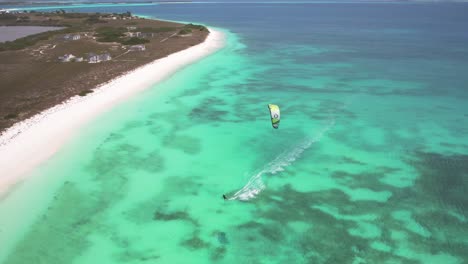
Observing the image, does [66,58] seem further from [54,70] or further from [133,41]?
[133,41]

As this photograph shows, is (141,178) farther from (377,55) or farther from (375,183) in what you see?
(377,55)

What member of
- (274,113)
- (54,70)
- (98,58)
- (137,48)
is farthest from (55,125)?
(137,48)

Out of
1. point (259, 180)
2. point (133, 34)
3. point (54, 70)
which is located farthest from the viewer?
point (133, 34)

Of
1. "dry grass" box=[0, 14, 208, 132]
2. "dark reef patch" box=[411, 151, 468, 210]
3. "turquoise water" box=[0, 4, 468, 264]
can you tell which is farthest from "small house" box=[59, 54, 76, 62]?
"dark reef patch" box=[411, 151, 468, 210]

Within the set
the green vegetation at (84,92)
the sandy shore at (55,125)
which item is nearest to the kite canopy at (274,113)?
the sandy shore at (55,125)

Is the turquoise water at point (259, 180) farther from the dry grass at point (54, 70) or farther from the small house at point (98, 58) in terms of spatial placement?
the small house at point (98, 58)

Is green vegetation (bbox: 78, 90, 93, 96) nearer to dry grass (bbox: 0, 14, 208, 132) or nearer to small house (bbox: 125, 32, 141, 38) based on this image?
dry grass (bbox: 0, 14, 208, 132)
